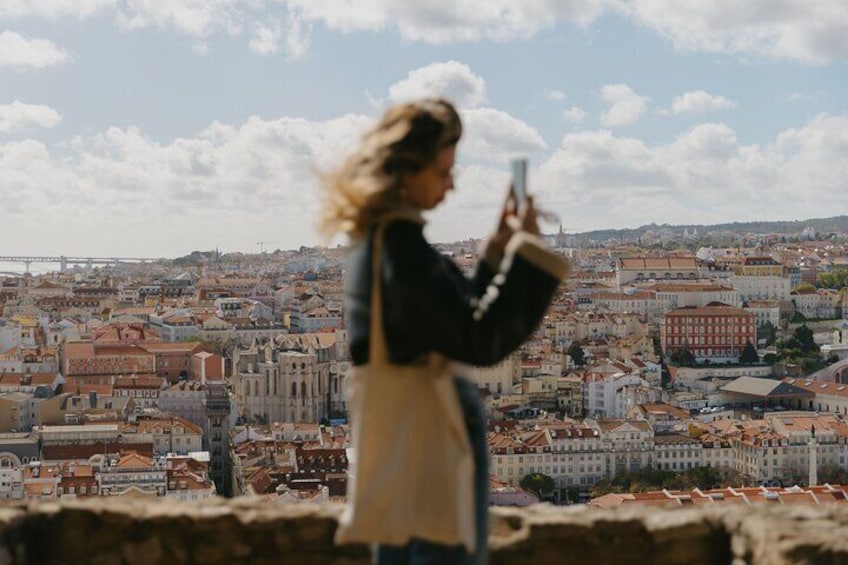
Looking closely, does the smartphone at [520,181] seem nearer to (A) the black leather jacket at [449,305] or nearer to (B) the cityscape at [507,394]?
(A) the black leather jacket at [449,305]

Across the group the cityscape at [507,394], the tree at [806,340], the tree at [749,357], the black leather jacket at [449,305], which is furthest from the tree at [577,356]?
the black leather jacket at [449,305]

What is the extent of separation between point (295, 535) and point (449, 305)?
0.99 meters

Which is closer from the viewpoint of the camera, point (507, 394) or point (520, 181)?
point (520, 181)

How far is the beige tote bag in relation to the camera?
1.76 m

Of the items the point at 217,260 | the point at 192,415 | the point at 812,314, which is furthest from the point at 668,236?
the point at 192,415

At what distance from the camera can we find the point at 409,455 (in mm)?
1764

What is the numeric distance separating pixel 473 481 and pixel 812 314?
54763 millimetres

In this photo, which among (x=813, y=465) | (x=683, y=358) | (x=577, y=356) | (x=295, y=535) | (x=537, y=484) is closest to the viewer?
(x=295, y=535)

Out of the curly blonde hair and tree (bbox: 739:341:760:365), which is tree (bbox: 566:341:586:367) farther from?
the curly blonde hair

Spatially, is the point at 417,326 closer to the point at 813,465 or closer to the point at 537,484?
the point at 537,484

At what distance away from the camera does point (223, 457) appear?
96.3 feet

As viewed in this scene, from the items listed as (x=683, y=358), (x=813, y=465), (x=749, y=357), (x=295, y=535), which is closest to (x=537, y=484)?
(x=813, y=465)

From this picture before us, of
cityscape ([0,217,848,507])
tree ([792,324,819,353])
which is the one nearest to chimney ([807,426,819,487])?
cityscape ([0,217,848,507])

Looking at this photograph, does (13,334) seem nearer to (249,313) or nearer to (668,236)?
(249,313)
